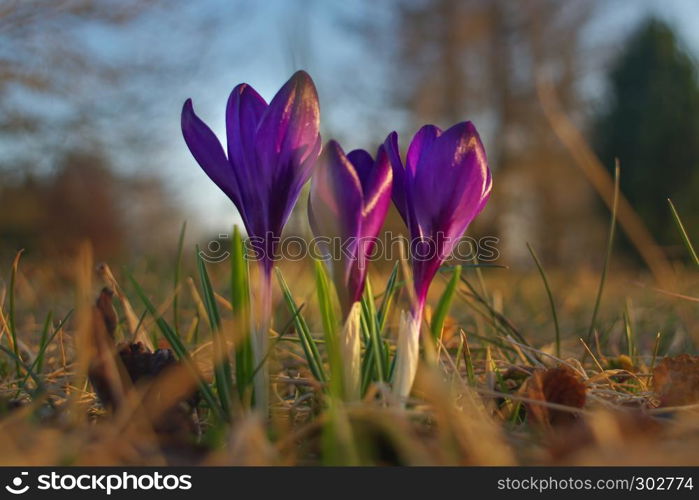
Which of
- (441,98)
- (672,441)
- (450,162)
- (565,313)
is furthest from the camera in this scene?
(441,98)

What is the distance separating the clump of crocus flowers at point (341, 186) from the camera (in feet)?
3.41

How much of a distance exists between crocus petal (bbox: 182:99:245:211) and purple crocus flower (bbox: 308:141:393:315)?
0.46ft

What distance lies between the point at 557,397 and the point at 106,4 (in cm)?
704

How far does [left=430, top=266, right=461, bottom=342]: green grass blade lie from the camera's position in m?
1.09

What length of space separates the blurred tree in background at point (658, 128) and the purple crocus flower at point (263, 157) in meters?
8.31

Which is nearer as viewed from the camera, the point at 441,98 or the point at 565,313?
the point at 565,313

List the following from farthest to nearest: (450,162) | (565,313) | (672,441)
Answer: (565,313)
(450,162)
(672,441)

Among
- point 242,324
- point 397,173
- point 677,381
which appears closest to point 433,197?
point 397,173

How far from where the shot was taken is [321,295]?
1113mm

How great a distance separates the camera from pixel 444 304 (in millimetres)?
1106

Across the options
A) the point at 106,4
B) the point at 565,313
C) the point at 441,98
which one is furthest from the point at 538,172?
the point at 565,313

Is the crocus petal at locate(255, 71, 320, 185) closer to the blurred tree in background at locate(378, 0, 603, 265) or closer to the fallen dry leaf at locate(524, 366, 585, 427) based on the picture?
the fallen dry leaf at locate(524, 366, 585, 427)

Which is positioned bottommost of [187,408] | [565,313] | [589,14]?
[565,313]
